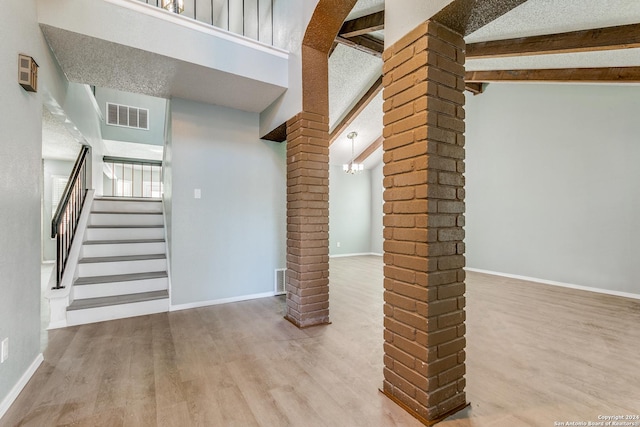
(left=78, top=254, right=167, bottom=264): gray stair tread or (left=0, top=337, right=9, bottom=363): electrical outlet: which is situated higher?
(left=78, top=254, right=167, bottom=264): gray stair tread

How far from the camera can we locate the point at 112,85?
3.23 metres

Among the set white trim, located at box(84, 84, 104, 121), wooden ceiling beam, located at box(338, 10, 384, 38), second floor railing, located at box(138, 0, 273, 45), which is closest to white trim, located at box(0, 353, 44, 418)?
second floor railing, located at box(138, 0, 273, 45)

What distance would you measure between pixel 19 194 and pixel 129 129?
218 inches

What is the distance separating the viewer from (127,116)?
6.65 m

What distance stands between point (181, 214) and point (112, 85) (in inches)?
61.6

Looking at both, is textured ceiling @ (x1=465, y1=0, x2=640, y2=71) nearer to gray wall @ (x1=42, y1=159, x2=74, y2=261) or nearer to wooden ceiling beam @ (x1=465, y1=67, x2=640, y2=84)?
wooden ceiling beam @ (x1=465, y1=67, x2=640, y2=84)

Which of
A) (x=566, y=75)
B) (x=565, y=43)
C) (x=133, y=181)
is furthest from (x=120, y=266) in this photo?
(x=133, y=181)

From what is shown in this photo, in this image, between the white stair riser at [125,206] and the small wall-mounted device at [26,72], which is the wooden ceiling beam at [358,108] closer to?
the white stair riser at [125,206]

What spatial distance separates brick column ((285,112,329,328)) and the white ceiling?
1.74 m

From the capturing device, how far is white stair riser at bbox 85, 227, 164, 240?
389 cm

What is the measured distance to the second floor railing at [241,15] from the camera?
372 cm

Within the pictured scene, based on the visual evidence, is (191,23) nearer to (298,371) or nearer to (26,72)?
(26,72)

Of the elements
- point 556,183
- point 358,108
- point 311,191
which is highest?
point 358,108

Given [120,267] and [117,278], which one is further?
[120,267]
